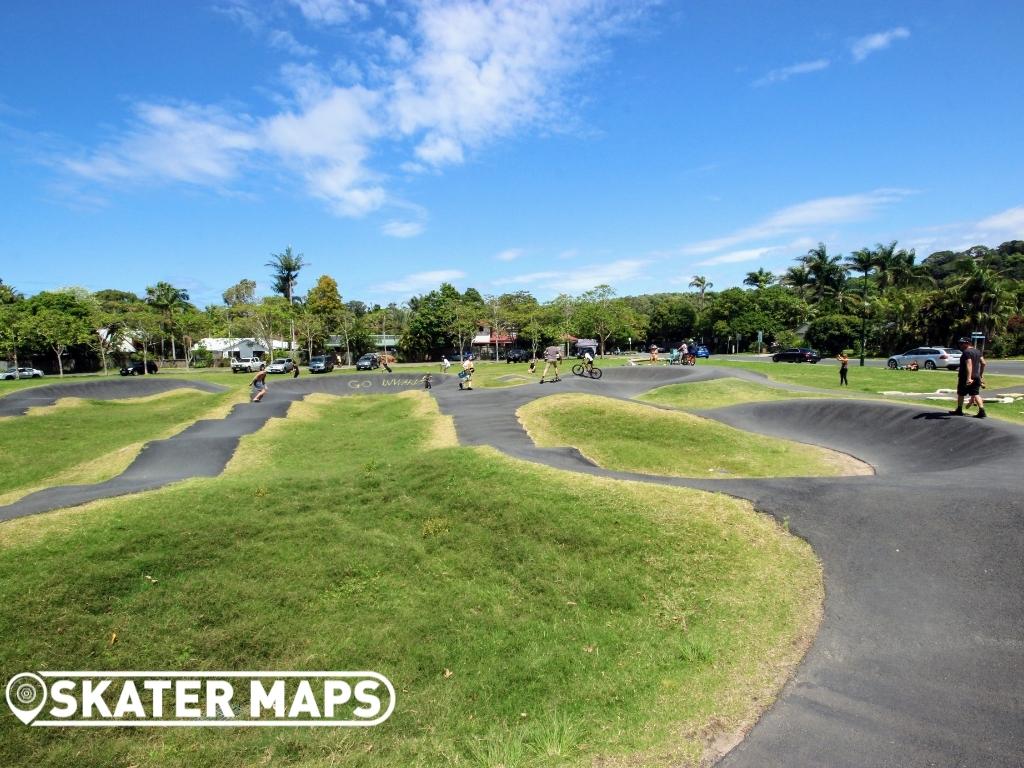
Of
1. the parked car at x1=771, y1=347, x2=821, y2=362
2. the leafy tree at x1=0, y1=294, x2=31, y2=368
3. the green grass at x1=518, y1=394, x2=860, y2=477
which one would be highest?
the leafy tree at x1=0, y1=294, x2=31, y2=368

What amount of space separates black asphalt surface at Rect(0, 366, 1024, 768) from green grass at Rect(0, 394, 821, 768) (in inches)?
18.4

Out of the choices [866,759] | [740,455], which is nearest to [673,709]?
[866,759]

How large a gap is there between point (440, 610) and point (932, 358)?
48023 millimetres

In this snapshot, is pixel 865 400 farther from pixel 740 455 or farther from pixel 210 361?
pixel 210 361

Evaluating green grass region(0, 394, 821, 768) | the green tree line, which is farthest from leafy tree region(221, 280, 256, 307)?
green grass region(0, 394, 821, 768)

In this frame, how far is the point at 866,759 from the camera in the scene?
439 cm

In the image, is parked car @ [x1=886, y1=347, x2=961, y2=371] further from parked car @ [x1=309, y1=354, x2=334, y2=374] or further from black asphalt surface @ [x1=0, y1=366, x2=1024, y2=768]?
parked car @ [x1=309, y1=354, x2=334, y2=374]

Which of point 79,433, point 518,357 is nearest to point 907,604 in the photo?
point 79,433

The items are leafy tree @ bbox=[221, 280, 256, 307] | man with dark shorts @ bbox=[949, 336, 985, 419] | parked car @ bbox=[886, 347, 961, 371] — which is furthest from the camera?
leafy tree @ bbox=[221, 280, 256, 307]

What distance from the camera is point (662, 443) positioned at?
18.3 metres

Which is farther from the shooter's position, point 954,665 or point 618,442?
point 618,442

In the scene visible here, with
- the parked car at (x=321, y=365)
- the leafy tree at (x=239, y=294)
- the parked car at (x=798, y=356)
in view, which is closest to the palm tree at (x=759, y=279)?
the parked car at (x=798, y=356)

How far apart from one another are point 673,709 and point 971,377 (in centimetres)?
1607

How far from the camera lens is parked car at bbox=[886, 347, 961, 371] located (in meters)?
39.9
